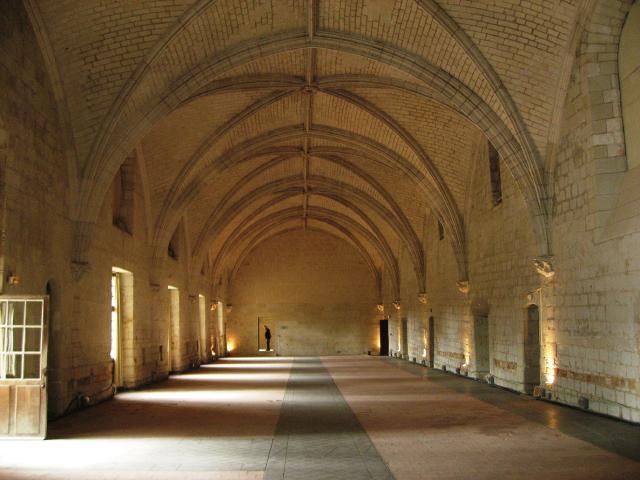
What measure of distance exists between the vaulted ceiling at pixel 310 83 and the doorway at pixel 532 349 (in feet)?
6.76

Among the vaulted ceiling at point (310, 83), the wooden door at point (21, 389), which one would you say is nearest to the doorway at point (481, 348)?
the vaulted ceiling at point (310, 83)

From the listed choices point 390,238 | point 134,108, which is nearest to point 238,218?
point 390,238

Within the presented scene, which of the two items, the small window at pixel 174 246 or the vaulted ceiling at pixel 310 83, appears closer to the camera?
the vaulted ceiling at pixel 310 83

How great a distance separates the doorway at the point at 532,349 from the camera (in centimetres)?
1190

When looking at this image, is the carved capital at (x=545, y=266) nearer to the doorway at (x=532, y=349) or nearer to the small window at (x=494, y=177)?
the doorway at (x=532, y=349)

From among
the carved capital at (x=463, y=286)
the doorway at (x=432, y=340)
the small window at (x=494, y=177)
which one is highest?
the small window at (x=494, y=177)

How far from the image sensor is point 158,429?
837 centimetres

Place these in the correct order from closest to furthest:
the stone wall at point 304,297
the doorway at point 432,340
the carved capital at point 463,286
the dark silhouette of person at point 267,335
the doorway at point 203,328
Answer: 1. the carved capital at point 463,286
2. the doorway at point 432,340
3. the doorway at point 203,328
4. the dark silhouette of person at point 267,335
5. the stone wall at point 304,297

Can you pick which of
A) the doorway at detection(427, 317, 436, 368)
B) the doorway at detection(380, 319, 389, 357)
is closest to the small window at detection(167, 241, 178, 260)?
the doorway at detection(427, 317, 436, 368)

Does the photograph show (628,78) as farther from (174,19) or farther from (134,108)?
(134,108)

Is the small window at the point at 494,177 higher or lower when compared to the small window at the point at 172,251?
higher

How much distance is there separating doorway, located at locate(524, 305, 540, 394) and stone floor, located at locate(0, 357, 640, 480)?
0.47 metres

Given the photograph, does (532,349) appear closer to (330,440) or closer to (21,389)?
(330,440)

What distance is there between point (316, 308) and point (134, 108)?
21211 millimetres
